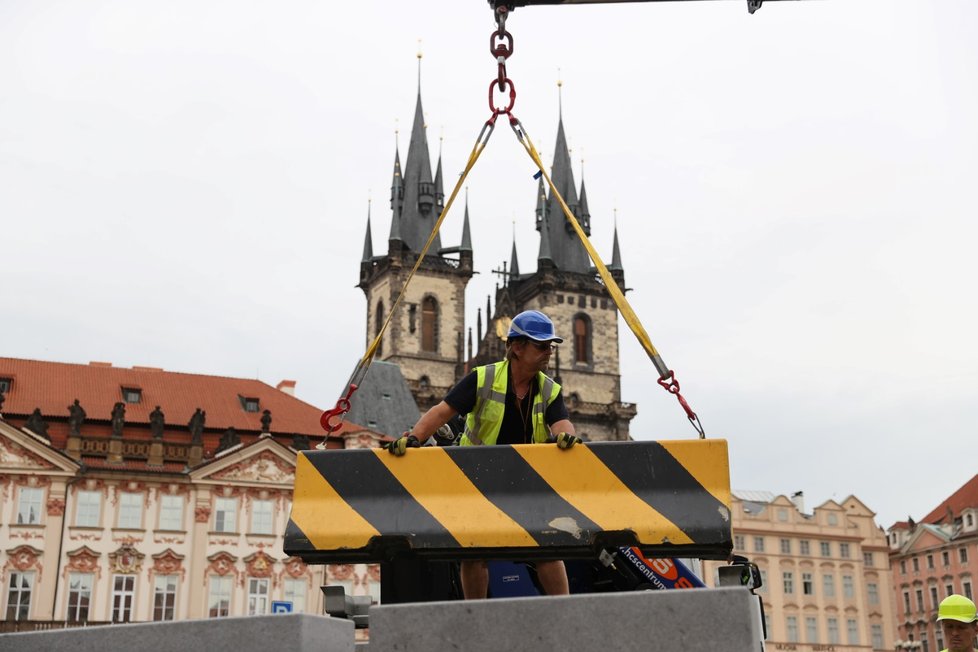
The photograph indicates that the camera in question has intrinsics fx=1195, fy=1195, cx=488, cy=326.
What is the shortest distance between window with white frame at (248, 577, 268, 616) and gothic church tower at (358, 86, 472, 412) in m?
33.0

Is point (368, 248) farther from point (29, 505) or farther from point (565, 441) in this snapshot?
point (565, 441)

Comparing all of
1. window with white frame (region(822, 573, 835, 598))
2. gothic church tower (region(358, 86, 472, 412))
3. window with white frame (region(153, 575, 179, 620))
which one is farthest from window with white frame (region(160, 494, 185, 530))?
window with white frame (region(822, 573, 835, 598))

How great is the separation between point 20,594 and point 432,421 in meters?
40.2

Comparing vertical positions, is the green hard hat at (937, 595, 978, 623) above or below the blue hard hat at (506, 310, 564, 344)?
below

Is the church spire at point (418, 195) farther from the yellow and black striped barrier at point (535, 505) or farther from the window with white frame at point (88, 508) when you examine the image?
the yellow and black striped barrier at point (535, 505)

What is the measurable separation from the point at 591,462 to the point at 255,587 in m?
40.9

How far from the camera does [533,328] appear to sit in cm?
537

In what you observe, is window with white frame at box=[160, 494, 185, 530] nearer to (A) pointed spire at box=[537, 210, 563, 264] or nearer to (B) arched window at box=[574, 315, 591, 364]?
(B) arched window at box=[574, 315, 591, 364]

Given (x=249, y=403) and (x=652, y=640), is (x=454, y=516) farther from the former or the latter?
(x=249, y=403)

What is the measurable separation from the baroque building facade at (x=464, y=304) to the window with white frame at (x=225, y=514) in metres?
32.1

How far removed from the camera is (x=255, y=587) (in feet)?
143

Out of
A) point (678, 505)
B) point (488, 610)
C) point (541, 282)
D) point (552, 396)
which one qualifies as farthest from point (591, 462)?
point (541, 282)

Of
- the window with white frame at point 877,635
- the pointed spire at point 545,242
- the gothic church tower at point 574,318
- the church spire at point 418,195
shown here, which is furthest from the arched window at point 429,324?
the window with white frame at point 877,635

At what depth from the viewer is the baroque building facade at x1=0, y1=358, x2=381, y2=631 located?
4156 cm
